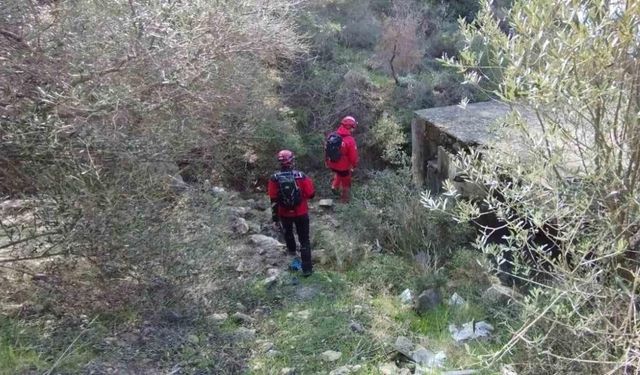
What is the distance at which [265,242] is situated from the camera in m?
6.94

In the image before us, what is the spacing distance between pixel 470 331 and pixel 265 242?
292 centimetres

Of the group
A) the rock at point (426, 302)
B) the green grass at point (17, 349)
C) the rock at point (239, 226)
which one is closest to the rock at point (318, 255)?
the rock at point (239, 226)

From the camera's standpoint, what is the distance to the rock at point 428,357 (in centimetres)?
425

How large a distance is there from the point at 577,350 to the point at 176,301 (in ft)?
9.81

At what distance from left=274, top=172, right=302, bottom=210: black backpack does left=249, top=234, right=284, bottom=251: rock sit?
93cm

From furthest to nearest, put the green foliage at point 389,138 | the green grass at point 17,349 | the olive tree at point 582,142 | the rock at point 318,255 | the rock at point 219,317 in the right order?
the green foliage at point 389,138 < the rock at point 318,255 < the rock at point 219,317 < the green grass at point 17,349 < the olive tree at point 582,142

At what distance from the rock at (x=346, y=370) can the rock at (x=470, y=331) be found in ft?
3.20

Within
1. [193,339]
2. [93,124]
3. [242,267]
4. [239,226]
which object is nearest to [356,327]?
[193,339]

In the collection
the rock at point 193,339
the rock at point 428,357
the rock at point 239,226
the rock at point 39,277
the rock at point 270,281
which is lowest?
the rock at point 239,226

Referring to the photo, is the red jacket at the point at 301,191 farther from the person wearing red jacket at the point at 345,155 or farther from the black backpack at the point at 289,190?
the person wearing red jacket at the point at 345,155

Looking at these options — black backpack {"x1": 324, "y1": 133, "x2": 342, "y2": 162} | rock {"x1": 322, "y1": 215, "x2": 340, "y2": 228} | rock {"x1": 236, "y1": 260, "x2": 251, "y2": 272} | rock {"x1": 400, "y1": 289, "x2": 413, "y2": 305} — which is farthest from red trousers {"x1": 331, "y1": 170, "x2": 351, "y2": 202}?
rock {"x1": 400, "y1": 289, "x2": 413, "y2": 305}

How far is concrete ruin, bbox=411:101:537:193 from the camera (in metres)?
7.27

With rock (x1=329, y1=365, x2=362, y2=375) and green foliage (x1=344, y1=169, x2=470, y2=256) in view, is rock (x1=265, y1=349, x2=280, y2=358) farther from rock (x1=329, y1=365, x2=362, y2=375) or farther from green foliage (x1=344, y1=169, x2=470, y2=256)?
green foliage (x1=344, y1=169, x2=470, y2=256)

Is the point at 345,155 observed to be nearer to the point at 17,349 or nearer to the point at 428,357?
the point at 428,357
